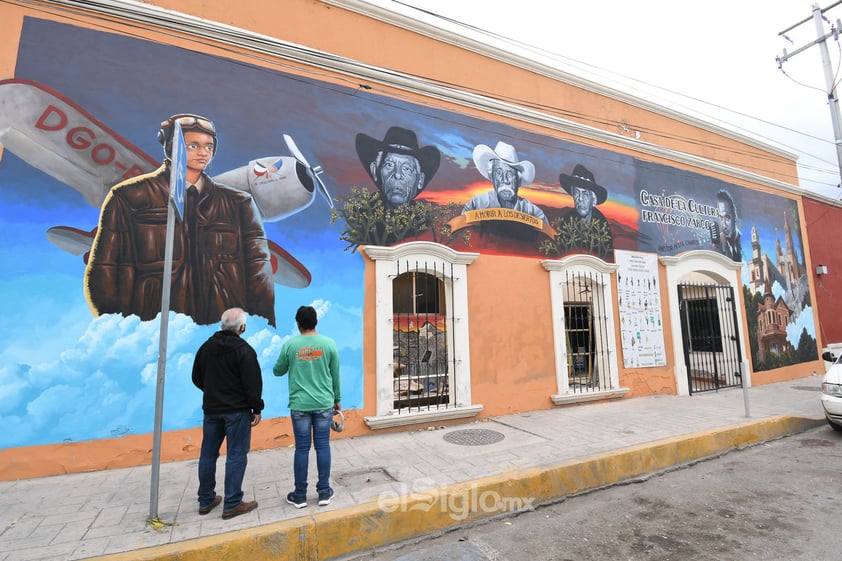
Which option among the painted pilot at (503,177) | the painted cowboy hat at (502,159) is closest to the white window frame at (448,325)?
the painted pilot at (503,177)

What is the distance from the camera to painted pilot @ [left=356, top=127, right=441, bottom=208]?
658 cm

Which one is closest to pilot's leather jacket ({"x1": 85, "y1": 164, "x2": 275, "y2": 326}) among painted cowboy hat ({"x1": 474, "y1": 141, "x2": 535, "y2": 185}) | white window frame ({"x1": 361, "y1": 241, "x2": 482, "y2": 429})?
white window frame ({"x1": 361, "y1": 241, "x2": 482, "y2": 429})

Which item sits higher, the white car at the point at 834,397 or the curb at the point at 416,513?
the white car at the point at 834,397

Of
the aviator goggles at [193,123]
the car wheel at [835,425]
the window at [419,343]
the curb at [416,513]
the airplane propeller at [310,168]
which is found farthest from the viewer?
the window at [419,343]

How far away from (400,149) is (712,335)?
8.33m

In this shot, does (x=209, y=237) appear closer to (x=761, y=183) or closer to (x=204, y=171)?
(x=204, y=171)

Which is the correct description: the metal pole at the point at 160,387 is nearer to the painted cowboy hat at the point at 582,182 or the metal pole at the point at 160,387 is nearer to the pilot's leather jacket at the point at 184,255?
the pilot's leather jacket at the point at 184,255

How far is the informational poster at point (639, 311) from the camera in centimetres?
864

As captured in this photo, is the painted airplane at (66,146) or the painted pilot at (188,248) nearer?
the painted airplane at (66,146)

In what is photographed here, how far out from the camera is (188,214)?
540 centimetres

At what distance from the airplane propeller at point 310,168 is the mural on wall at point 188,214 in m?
0.03

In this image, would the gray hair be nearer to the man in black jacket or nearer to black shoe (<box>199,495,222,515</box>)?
the man in black jacket

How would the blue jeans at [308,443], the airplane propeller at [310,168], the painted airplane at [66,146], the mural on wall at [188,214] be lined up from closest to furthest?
the blue jeans at [308,443] < the mural on wall at [188,214] < the painted airplane at [66,146] < the airplane propeller at [310,168]

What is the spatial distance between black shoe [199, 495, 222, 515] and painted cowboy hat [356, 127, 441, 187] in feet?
15.0
